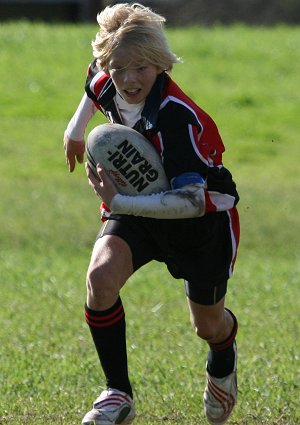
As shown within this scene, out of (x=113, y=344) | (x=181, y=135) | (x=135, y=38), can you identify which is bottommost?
(x=113, y=344)

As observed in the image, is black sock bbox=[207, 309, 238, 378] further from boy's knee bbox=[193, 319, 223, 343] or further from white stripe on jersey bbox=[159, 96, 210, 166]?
white stripe on jersey bbox=[159, 96, 210, 166]

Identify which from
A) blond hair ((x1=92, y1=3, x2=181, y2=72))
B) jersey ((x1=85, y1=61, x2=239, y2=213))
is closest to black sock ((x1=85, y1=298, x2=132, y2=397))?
jersey ((x1=85, y1=61, x2=239, y2=213))

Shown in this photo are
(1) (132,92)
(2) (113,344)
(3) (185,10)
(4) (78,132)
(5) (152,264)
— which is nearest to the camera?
(1) (132,92)

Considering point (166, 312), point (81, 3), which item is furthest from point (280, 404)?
point (81, 3)

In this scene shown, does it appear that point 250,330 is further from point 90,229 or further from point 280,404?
point 90,229

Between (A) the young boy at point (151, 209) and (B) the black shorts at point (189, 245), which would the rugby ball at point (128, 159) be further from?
(B) the black shorts at point (189, 245)

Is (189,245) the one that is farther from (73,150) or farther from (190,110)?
(73,150)

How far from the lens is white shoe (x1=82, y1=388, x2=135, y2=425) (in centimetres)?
552

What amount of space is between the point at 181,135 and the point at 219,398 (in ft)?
4.71

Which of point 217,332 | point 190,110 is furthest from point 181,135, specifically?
point 217,332

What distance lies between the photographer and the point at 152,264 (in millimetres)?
11766

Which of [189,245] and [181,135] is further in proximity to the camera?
[189,245]

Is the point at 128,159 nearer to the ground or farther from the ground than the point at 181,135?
nearer to the ground

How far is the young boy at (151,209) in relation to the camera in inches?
214
